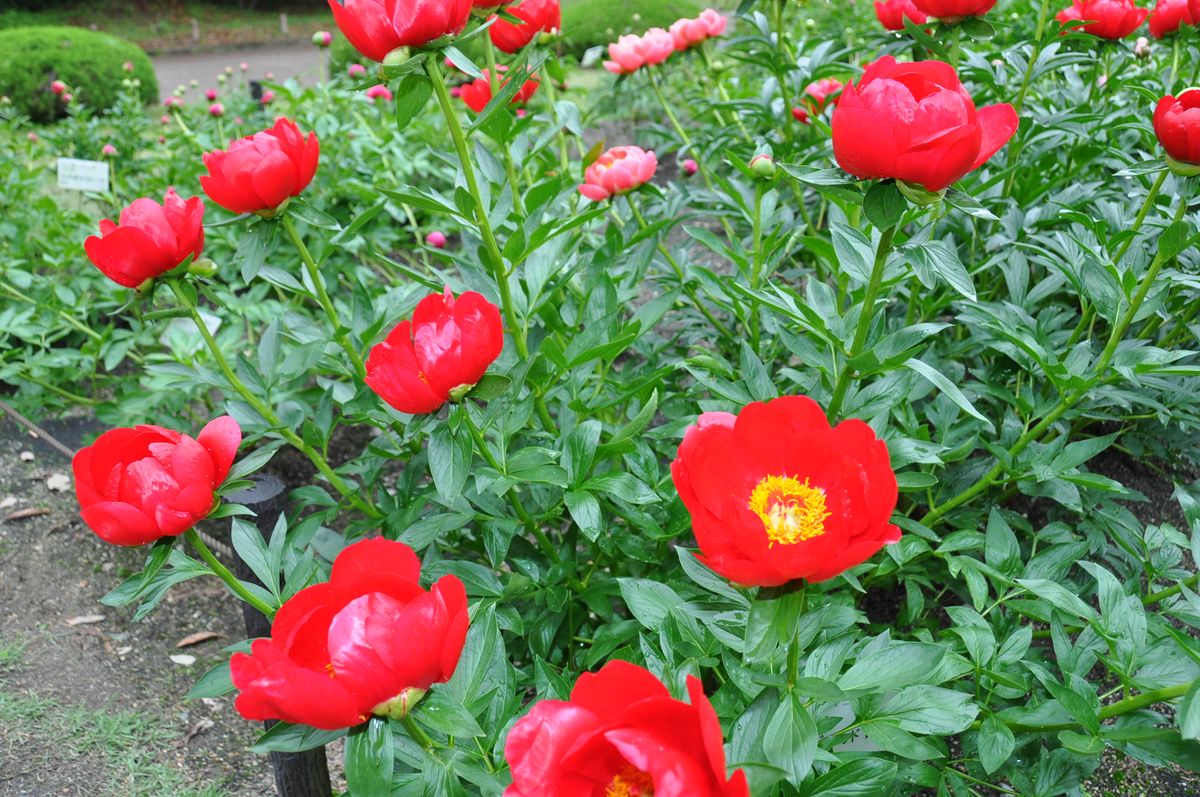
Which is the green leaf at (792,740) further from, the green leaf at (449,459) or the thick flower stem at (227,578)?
the thick flower stem at (227,578)

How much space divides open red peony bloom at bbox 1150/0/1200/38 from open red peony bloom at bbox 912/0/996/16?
0.51 m

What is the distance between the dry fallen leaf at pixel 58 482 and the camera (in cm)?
253

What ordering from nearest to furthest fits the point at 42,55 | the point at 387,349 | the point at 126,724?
the point at 387,349 → the point at 126,724 → the point at 42,55

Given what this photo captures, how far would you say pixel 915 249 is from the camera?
42.3 inches

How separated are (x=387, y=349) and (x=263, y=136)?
1.48 feet

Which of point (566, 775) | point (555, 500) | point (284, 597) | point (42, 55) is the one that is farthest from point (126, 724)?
point (42, 55)

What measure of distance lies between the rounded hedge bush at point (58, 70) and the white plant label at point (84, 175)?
5.72 metres

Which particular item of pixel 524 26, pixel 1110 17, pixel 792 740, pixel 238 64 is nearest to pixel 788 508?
pixel 792 740

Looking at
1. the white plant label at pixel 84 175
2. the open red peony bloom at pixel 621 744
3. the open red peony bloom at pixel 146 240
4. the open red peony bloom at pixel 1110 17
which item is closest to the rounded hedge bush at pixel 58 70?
the white plant label at pixel 84 175

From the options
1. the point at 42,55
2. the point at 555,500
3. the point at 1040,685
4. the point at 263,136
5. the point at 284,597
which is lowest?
the point at 42,55

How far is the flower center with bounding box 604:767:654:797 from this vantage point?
707 millimetres

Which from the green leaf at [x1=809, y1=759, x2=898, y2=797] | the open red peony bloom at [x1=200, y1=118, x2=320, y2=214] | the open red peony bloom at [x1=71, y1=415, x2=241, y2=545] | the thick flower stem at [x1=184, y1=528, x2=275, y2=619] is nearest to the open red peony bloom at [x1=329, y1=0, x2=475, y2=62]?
the open red peony bloom at [x1=200, y1=118, x2=320, y2=214]

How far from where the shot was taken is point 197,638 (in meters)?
2.06

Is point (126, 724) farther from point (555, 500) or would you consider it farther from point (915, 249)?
point (915, 249)
